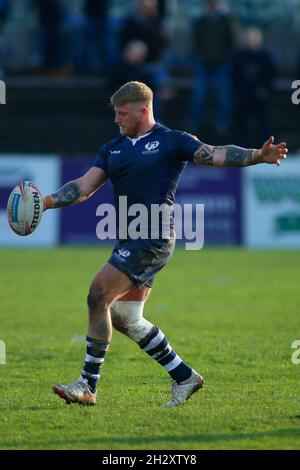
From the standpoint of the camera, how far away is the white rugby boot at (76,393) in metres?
7.70

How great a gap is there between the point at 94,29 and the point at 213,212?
16.1 feet

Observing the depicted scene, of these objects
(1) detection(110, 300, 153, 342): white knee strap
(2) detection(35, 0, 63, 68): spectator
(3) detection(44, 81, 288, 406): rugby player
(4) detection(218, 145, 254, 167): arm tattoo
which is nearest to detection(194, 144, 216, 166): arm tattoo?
(3) detection(44, 81, 288, 406): rugby player

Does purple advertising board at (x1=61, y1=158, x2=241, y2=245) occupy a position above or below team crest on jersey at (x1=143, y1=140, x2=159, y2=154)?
above

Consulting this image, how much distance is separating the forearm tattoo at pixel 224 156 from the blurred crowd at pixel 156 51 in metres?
14.4

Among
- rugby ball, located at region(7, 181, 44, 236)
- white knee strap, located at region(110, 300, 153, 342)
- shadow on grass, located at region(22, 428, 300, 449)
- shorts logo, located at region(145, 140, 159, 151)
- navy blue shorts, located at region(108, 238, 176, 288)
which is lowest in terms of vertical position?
shadow on grass, located at region(22, 428, 300, 449)

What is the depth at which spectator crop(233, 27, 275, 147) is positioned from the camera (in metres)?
22.2

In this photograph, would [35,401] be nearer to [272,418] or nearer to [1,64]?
[272,418]

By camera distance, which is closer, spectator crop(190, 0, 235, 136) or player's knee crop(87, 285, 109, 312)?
player's knee crop(87, 285, 109, 312)

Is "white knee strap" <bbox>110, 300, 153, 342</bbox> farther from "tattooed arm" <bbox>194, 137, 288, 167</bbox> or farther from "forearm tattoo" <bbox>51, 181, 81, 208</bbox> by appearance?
"tattooed arm" <bbox>194, 137, 288, 167</bbox>

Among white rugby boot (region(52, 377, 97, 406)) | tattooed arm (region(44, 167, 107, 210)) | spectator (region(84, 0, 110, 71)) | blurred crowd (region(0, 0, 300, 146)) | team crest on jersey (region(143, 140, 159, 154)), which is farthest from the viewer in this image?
spectator (region(84, 0, 110, 71))

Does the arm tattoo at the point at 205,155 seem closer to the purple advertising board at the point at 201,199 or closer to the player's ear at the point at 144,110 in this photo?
the player's ear at the point at 144,110

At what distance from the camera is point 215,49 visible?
22.1 meters

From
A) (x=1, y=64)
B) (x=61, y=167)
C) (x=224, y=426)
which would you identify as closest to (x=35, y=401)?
(x=224, y=426)

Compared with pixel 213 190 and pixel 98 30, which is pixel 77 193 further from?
pixel 98 30
